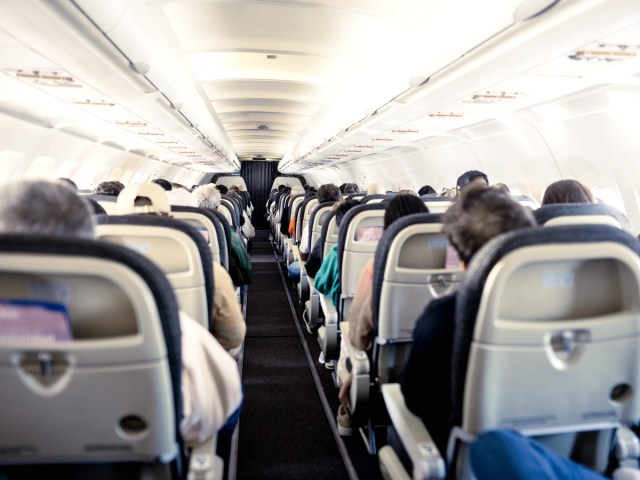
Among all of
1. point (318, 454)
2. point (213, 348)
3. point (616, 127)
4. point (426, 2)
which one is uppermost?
point (426, 2)

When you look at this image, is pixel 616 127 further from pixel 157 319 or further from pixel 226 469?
pixel 157 319

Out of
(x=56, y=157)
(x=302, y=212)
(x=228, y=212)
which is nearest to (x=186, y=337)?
(x=228, y=212)

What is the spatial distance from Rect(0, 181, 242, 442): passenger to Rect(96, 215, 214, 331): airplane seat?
0.54 m

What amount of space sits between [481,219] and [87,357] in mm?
1373

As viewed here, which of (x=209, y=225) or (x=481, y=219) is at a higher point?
(x=481, y=219)

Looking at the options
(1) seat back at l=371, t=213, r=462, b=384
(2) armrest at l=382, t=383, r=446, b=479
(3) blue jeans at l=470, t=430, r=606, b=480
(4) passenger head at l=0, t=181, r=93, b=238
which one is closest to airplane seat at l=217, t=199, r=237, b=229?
(1) seat back at l=371, t=213, r=462, b=384

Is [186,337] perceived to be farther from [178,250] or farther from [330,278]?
[330,278]

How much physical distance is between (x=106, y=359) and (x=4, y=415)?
337mm

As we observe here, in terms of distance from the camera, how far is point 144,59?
12.6 feet

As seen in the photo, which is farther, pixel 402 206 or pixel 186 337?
pixel 402 206

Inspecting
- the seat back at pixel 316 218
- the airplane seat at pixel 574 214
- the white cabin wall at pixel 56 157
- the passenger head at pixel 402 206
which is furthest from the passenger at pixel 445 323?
the white cabin wall at pixel 56 157

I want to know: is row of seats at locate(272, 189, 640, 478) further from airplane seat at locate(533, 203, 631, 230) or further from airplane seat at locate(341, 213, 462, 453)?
airplane seat at locate(533, 203, 631, 230)

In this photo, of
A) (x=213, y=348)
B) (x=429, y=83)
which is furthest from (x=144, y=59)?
(x=213, y=348)

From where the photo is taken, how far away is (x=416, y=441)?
182 centimetres
